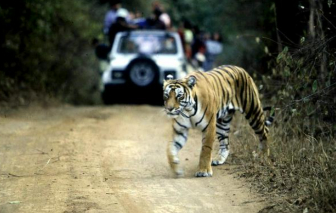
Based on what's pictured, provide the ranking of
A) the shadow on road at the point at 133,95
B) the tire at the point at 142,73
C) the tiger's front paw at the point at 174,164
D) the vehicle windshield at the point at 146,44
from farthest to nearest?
the vehicle windshield at the point at 146,44 < the shadow on road at the point at 133,95 < the tire at the point at 142,73 < the tiger's front paw at the point at 174,164

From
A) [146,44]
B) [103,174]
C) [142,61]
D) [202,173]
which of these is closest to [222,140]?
[202,173]

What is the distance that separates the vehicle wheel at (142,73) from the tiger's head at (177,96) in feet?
→ 24.1

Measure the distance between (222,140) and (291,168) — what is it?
1491mm

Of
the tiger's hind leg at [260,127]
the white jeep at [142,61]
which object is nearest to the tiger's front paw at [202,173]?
the tiger's hind leg at [260,127]

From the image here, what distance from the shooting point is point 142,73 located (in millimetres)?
15227

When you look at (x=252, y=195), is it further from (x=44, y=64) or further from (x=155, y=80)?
(x=44, y=64)

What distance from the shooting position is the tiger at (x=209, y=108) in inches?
303

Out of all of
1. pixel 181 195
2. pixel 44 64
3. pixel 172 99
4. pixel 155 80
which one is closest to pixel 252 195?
pixel 181 195

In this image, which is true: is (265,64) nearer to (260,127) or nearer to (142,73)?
(142,73)

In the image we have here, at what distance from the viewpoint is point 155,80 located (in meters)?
15.2

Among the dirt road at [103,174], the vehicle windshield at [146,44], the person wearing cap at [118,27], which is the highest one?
the person wearing cap at [118,27]

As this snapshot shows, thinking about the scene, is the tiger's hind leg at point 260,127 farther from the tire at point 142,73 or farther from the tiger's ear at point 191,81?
the tire at point 142,73

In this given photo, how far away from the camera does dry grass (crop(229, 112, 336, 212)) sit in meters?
6.20

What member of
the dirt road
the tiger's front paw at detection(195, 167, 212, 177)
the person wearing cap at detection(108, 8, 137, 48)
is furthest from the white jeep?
the tiger's front paw at detection(195, 167, 212, 177)
